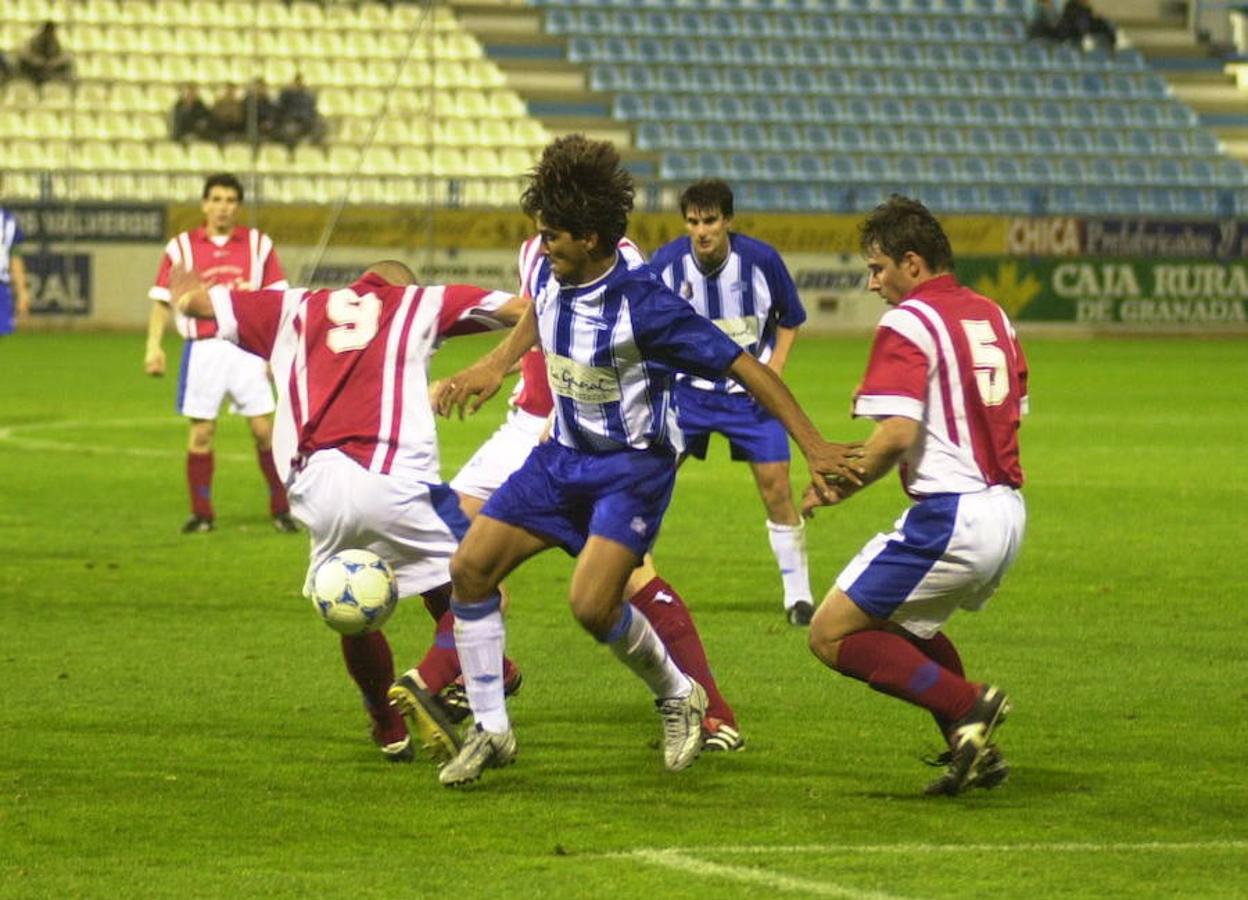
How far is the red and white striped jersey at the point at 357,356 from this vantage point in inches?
284

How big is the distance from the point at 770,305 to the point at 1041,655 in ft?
6.83

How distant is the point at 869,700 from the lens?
840 cm

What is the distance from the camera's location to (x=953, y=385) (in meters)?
6.51

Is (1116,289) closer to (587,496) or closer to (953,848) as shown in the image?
(587,496)

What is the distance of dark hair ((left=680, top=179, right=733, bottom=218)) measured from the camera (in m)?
10.1

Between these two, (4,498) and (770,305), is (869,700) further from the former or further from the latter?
(4,498)

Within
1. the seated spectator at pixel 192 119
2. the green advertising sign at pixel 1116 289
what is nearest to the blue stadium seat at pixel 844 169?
the green advertising sign at pixel 1116 289

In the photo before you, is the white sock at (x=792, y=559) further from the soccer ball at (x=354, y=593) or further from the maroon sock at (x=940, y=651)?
the soccer ball at (x=354, y=593)

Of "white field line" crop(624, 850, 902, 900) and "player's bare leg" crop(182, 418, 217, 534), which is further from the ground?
"white field line" crop(624, 850, 902, 900)

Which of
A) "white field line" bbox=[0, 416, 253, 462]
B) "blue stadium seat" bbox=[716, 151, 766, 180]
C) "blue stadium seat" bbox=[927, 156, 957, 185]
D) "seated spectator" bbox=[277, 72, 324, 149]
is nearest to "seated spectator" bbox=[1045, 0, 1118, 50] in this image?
"blue stadium seat" bbox=[927, 156, 957, 185]

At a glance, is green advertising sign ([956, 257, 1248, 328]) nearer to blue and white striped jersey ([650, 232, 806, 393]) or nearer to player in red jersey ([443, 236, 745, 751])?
blue and white striped jersey ([650, 232, 806, 393])

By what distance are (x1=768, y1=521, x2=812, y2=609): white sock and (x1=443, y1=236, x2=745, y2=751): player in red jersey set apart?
1.71 m

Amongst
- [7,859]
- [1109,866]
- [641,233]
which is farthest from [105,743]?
[641,233]

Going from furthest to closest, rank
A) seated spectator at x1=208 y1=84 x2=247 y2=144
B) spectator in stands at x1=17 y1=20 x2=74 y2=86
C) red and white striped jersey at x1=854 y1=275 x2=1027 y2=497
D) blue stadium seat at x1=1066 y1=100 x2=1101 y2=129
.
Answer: blue stadium seat at x1=1066 y1=100 x2=1101 y2=129 → seated spectator at x1=208 y1=84 x2=247 y2=144 → spectator in stands at x1=17 y1=20 x2=74 y2=86 → red and white striped jersey at x1=854 y1=275 x2=1027 y2=497
